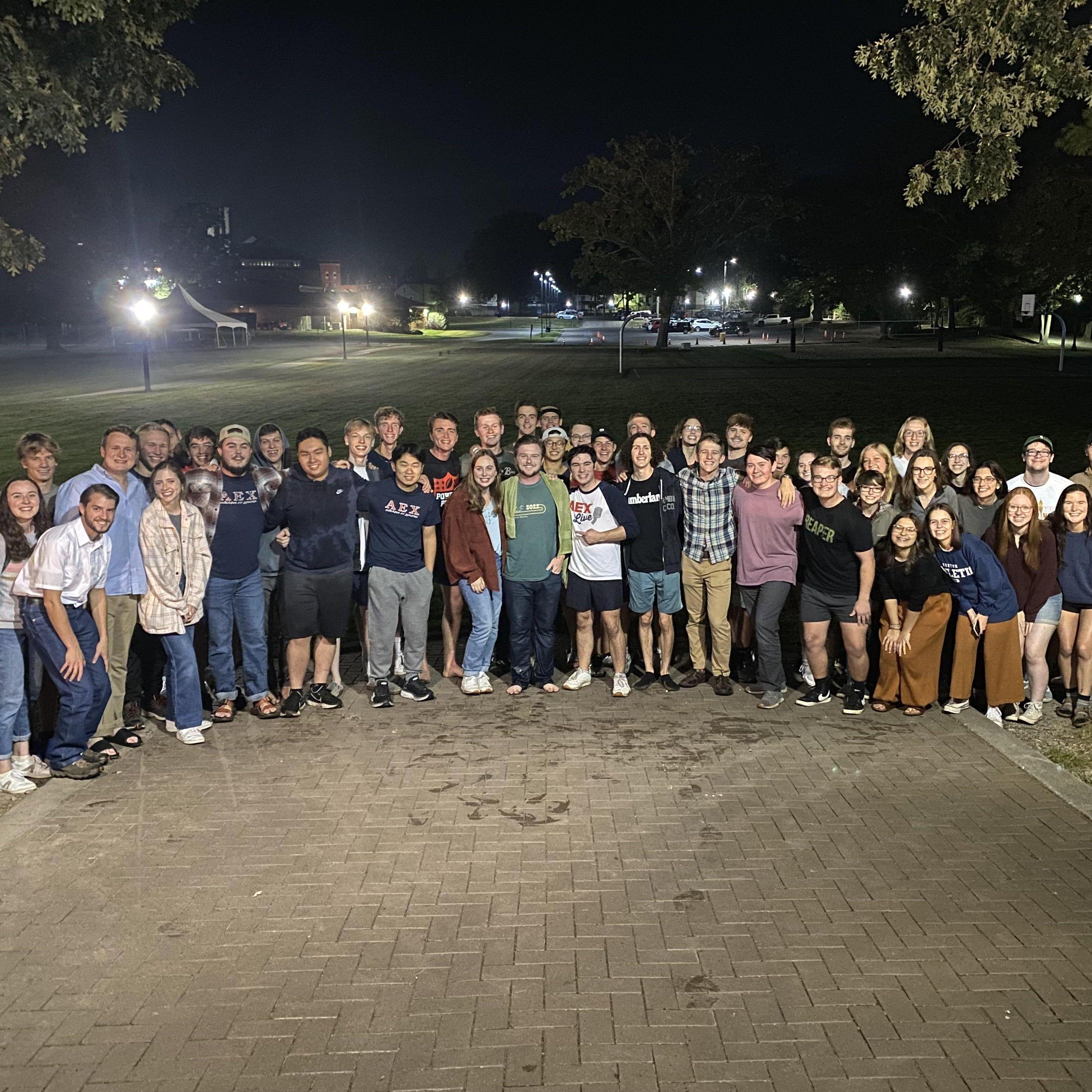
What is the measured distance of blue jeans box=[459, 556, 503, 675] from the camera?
810 centimetres

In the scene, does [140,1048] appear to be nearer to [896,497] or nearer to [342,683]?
[342,683]

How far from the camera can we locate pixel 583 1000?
440cm

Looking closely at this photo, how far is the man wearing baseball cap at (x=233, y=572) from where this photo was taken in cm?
734

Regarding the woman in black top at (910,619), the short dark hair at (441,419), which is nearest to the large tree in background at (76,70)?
the short dark hair at (441,419)

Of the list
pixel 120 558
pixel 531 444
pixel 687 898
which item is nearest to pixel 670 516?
pixel 531 444

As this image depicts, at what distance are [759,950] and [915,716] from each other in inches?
131

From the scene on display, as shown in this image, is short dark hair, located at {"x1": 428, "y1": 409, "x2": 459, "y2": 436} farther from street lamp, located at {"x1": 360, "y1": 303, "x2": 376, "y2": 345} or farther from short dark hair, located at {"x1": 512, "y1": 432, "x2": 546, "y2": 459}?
street lamp, located at {"x1": 360, "y1": 303, "x2": 376, "y2": 345}

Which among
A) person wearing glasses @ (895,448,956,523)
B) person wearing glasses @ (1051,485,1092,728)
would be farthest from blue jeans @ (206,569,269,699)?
person wearing glasses @ (1051,485,1092,728)

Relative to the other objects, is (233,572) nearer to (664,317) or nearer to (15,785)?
(15,785)

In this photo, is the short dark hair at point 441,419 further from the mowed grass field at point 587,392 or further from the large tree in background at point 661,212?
the large tree in background at point 661,212

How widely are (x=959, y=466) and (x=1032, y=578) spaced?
1.36 meters

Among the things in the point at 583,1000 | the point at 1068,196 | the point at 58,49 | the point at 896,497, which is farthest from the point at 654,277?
the point at 583,1000

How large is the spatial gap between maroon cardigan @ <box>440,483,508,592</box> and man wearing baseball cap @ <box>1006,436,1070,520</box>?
4.02 m

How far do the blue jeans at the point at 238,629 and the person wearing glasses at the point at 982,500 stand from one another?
17.3 ft
